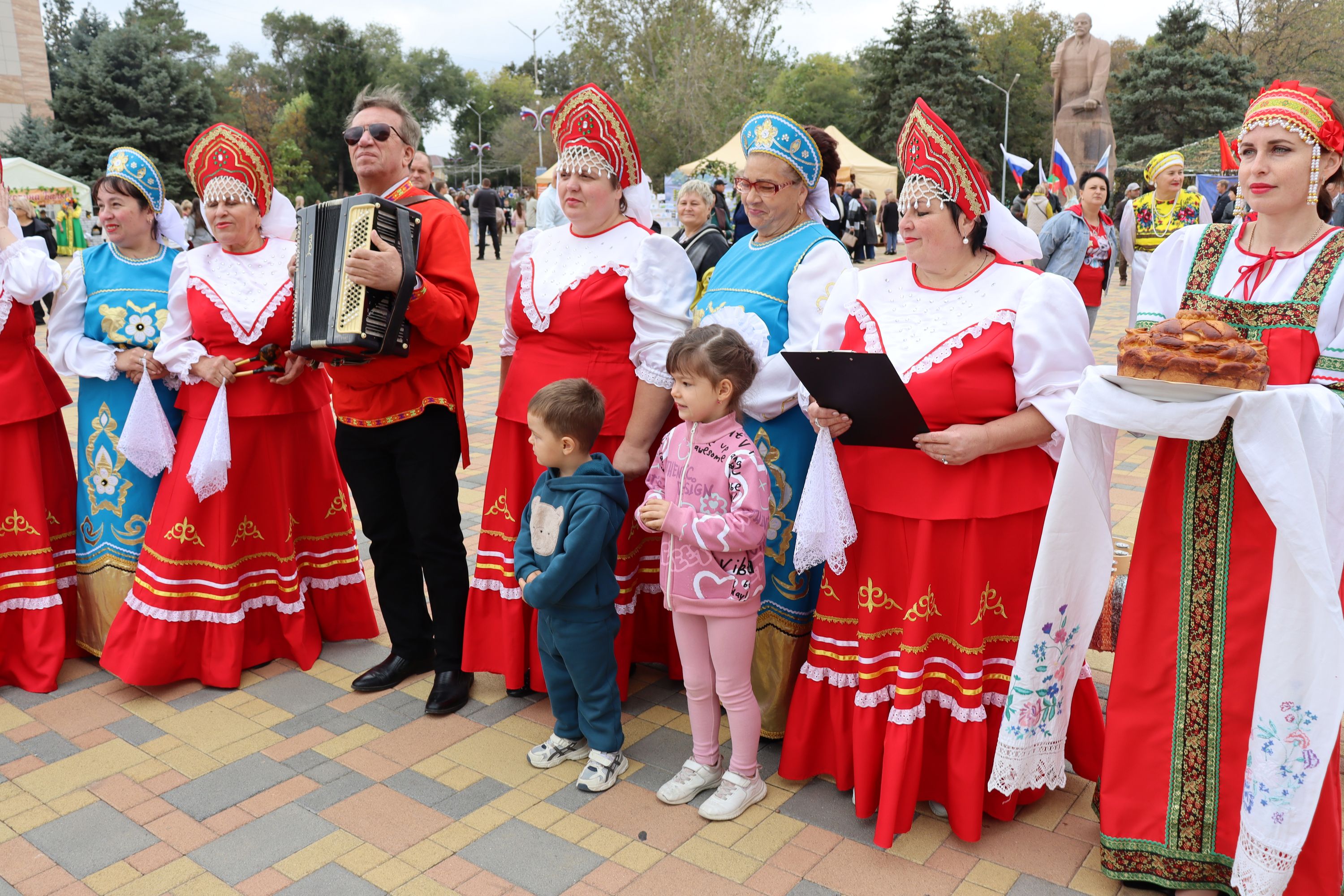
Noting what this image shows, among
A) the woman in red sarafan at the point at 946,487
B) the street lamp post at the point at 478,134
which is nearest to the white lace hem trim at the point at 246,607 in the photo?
the woman in red sarafan at the point at 946,487

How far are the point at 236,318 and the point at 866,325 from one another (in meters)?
2.49

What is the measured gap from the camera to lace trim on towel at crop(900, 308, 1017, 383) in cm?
285

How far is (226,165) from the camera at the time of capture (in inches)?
157

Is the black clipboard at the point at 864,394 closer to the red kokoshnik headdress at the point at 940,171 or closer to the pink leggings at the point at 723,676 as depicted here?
the red kokoshnik headdress at the point at 940,171

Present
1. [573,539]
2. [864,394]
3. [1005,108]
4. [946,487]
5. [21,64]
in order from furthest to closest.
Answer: [1005,108]
[21,64]
[573,539]
[946,487]
[864,394]

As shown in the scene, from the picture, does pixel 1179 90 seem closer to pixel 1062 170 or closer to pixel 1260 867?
pixel 1062 170

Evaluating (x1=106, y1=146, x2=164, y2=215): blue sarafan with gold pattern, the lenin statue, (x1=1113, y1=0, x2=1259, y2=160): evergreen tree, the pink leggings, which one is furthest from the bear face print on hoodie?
(x1=1113, y1=0, x2=1259, y2=160): evergreen tree

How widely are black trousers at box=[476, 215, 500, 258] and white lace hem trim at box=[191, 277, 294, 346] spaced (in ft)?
68.7

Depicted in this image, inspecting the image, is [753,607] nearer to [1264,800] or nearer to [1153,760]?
[1153,760]

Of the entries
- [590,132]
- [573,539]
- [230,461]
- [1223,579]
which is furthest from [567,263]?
[1223,579]

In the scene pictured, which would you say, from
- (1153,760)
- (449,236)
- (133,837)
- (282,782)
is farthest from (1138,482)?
(133,837)

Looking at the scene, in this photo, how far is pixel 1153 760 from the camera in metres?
2.73

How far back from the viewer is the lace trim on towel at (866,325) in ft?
9.92

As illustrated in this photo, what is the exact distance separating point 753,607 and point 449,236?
179 centimetres
